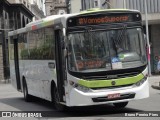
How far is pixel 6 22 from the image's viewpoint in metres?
50.1

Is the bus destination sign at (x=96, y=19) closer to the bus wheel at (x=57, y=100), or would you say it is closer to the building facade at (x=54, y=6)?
the bus wheel at (x=57, y=100)

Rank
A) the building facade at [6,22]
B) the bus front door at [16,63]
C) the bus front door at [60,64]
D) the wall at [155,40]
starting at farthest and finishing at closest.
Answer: the building facade at [6,22] → the wall at [155,40] → the bus front door at [16,63] → the bus front door at [60,64]

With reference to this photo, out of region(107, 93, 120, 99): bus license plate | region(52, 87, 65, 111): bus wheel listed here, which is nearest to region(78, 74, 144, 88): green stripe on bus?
region(107, 93, 120, 99): bus license plate

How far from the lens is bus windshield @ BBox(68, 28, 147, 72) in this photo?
44.6 feet

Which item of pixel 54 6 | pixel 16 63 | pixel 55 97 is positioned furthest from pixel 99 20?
pixel 54 6

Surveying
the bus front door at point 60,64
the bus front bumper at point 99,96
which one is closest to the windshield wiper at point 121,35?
the bus front bumper at point 99,96

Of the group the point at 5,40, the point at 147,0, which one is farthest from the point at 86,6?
the point at 147,0

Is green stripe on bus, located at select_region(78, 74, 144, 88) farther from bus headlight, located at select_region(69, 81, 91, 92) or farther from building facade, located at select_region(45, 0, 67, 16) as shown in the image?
building facade, located at select_region(45, 0, 67, 16)

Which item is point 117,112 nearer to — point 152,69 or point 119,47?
point 119,47

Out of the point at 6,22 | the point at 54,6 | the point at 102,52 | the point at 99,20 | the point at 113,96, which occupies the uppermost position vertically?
the point at 54,6

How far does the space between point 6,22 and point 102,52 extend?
123 feet

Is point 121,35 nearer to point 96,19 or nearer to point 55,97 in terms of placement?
point 96,19

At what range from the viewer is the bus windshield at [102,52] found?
13602 millimetres

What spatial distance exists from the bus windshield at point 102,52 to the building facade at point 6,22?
1339 inches
